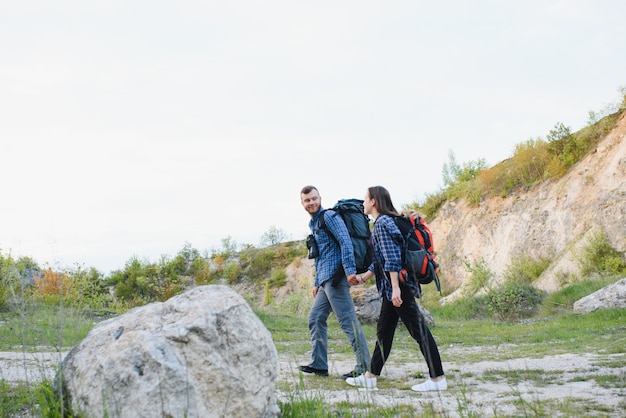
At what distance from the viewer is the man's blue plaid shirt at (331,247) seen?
663cm

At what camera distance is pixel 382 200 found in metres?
6.25

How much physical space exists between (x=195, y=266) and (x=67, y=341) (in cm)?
2696

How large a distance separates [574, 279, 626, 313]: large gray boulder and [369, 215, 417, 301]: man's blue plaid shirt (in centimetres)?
1099

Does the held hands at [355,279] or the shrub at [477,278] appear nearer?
the held hands at [355,279]

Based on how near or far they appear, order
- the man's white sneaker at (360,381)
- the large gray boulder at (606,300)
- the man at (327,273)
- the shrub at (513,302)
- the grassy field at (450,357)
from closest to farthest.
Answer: the grassy field at (450,357), the man's white sneaker at (360,381), the man at (327,273), the large gray boulder at (606,300), the shrub at (513,302)

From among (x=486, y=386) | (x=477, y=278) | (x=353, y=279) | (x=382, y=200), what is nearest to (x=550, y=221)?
(x=477, y=278)

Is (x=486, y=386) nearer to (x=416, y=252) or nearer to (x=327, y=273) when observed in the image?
(x=416, y=252)

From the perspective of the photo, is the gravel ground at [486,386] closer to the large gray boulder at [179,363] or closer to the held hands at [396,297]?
the large gray boulder at [179,363]

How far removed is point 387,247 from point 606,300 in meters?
11.5

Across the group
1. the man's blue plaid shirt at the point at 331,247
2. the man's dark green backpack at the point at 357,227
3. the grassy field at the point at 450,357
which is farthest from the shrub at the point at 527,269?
the man's blue plaid shirt at the point at 331,247

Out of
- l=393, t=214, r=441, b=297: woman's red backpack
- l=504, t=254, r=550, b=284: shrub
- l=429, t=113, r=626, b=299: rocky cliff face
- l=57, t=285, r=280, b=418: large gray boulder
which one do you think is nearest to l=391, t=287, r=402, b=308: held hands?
l=393, t=214, r=441, b=297: woman's red backpack

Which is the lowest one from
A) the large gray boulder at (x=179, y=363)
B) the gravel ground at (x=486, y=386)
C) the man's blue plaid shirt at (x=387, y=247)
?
the gravel ground at (x=486, y=386)

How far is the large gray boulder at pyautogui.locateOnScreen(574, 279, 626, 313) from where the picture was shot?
14531mm

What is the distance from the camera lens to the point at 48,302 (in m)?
17.3
